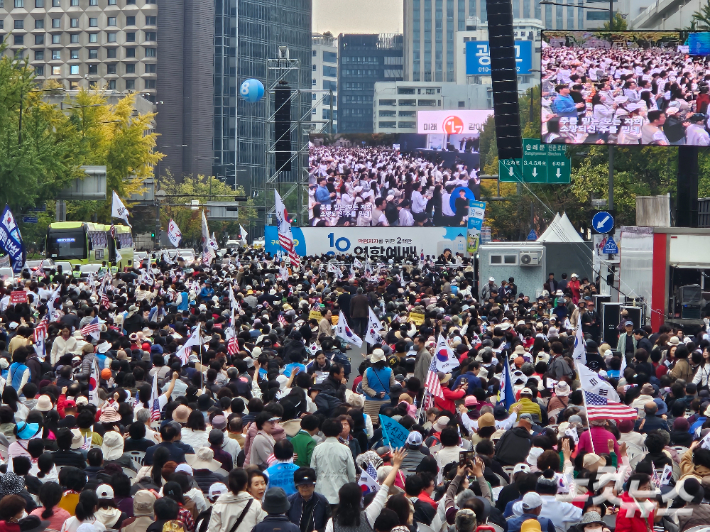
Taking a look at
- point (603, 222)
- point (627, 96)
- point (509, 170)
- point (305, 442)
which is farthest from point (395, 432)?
point (509, 170)

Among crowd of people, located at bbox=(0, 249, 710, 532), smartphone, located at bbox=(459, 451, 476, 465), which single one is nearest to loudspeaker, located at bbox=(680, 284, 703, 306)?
crowd of people, located at bbox=(0, 249, 710, 532)

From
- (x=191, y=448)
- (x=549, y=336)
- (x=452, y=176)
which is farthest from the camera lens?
(x=452, y=176)

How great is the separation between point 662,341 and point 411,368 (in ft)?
12.7

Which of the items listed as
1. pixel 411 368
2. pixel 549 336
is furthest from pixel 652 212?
pixel 411 368

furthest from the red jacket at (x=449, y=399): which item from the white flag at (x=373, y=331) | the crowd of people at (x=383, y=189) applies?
the crowd of people at (x=383, y=189)

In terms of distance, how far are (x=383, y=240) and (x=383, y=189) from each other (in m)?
2.42

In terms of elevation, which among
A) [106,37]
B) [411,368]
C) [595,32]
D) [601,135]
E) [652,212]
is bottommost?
[411,368]

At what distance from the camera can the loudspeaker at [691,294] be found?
24219 mm

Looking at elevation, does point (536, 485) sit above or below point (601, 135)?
below

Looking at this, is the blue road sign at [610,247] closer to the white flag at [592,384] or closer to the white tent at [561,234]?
the white tent at [561,234]

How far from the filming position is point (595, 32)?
3080 cm

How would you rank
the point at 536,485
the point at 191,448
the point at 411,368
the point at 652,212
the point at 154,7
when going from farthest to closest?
the point at 154,7, the point at 652,212, the point at 411,368, the point at 191,448, the point at 536,485

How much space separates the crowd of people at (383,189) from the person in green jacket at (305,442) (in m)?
43.4

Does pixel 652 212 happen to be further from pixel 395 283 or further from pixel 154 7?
pixel 154 7
